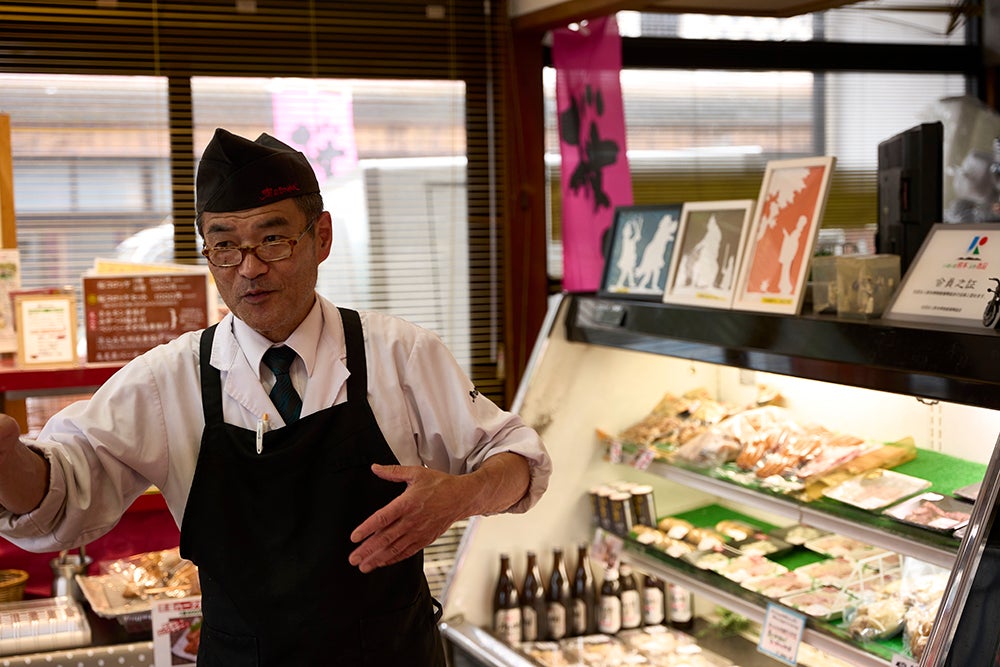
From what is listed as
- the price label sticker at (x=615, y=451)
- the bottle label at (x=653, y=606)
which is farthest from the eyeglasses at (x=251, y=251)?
the bottle label at (x=653, y=606)

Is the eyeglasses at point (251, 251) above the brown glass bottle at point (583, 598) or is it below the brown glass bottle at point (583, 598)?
above

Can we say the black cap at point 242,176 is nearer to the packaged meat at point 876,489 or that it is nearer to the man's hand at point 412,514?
the man's hand at point 412,514

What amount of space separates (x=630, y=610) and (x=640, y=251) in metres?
1.25

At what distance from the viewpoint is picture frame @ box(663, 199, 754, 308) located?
10.8 feet

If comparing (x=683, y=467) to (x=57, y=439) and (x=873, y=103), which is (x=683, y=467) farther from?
(x=873, y=103)

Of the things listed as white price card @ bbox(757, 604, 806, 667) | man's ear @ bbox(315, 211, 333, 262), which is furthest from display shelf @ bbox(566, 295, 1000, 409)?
man's ear @ bbox(315, 211, 333, 262)

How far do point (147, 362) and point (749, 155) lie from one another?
4.30 m

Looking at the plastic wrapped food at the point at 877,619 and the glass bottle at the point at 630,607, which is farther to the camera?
the glass bottle at the point at 630,607

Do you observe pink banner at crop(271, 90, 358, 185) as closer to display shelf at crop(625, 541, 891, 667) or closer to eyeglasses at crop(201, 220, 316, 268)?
display shelf at crop(625, 541, 891, 667)

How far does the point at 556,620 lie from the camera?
12.7 feet

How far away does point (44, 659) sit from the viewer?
2953 mm

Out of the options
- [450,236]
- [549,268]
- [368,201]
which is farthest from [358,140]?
[549,268]

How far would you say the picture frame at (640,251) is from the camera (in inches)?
145

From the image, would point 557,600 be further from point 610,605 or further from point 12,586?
point 12,586
